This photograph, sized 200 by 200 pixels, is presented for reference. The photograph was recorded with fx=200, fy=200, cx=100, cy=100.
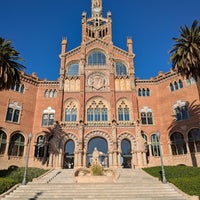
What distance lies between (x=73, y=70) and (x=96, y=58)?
18.0 feet

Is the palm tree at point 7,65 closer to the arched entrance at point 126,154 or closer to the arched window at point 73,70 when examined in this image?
the arched window at point 73,70

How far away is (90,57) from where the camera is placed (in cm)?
4219

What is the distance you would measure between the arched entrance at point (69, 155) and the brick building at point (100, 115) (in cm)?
16

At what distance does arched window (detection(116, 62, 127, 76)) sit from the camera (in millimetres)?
40875

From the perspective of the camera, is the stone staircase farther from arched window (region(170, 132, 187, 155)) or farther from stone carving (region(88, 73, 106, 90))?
stone carving (region(88, 73, 106, 90))

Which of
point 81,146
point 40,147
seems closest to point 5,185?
point 81,146

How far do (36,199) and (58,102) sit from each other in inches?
899

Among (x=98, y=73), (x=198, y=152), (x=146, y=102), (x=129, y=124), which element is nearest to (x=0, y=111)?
(x=98, y=73)

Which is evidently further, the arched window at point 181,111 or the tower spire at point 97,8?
the tower spire at point 97,8

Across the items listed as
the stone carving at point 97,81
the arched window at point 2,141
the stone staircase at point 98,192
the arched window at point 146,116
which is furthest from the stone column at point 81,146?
the stone staircase at point 98,192

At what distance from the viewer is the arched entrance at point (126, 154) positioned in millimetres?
33781

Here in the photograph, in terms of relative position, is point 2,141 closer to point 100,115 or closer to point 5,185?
point 100,115

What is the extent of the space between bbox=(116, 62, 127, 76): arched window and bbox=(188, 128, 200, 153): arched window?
665 inches

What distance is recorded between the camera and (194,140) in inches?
1275
